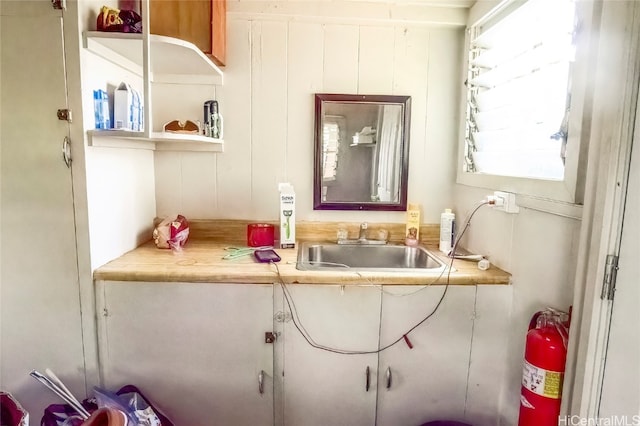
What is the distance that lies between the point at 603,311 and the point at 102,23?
173 centimetres

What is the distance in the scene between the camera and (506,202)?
1401mm

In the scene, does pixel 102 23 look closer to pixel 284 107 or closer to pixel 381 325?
pixel 284 107

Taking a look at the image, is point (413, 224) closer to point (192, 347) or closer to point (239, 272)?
point (239, 272)

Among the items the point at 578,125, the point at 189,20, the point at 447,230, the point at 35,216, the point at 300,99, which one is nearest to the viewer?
the point at 578,125

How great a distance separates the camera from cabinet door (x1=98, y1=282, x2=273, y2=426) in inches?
55.4

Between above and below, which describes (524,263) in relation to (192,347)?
above

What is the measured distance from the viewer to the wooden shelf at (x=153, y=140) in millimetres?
1374

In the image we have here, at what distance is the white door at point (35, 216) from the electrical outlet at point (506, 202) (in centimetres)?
152

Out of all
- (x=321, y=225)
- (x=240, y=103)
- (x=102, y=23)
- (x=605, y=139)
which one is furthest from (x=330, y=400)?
(x=102, y=23)

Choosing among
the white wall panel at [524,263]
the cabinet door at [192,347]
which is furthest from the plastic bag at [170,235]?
the white wall panel at [524,263]

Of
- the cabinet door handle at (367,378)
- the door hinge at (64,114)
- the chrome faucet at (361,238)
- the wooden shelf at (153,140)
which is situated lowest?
the cabinet door handle at (367,378)

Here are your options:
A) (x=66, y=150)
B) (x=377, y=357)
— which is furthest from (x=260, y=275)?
(x=66, y=150)

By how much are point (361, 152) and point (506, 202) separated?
72cm

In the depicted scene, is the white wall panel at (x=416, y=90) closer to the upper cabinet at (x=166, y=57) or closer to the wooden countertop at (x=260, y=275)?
the wooden countertop at (x=260, y=275)
